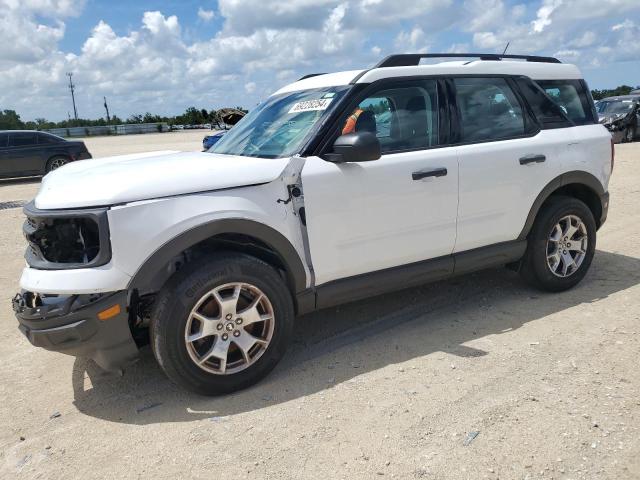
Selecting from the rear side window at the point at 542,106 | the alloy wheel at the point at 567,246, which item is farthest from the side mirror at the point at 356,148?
the alloy wheel at the point at 567,246

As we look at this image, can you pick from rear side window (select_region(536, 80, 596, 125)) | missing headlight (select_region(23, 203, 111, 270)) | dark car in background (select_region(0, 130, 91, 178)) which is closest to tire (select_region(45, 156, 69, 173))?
dark car in background (select_region(0, 130, 91, 178))

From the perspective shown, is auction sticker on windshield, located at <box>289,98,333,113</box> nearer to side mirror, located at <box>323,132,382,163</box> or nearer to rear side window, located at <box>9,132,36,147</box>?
side mirror, located at <box>323,132,382,163</box>

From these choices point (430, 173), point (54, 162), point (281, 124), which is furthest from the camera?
point (54, 162)

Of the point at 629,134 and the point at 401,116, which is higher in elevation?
the point at 401,116

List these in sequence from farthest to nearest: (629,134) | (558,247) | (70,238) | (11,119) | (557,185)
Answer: (11,119) → (629,134) → (558,247) → (557,185) → (70,238)

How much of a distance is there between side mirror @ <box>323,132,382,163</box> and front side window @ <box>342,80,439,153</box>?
251mm

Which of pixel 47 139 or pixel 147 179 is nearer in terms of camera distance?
pixel 147 179

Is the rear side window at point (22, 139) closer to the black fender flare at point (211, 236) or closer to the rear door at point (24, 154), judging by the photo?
the rear door at point (24, 154)

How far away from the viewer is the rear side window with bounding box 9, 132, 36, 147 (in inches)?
578

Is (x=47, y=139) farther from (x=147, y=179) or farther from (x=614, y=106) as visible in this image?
(x=614, y=106)

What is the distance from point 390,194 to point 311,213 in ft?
1.97

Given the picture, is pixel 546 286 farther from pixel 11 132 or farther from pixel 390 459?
pixel 11 132

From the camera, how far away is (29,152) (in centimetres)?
1476

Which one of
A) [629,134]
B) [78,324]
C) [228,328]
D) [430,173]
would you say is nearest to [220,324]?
[228,328]
